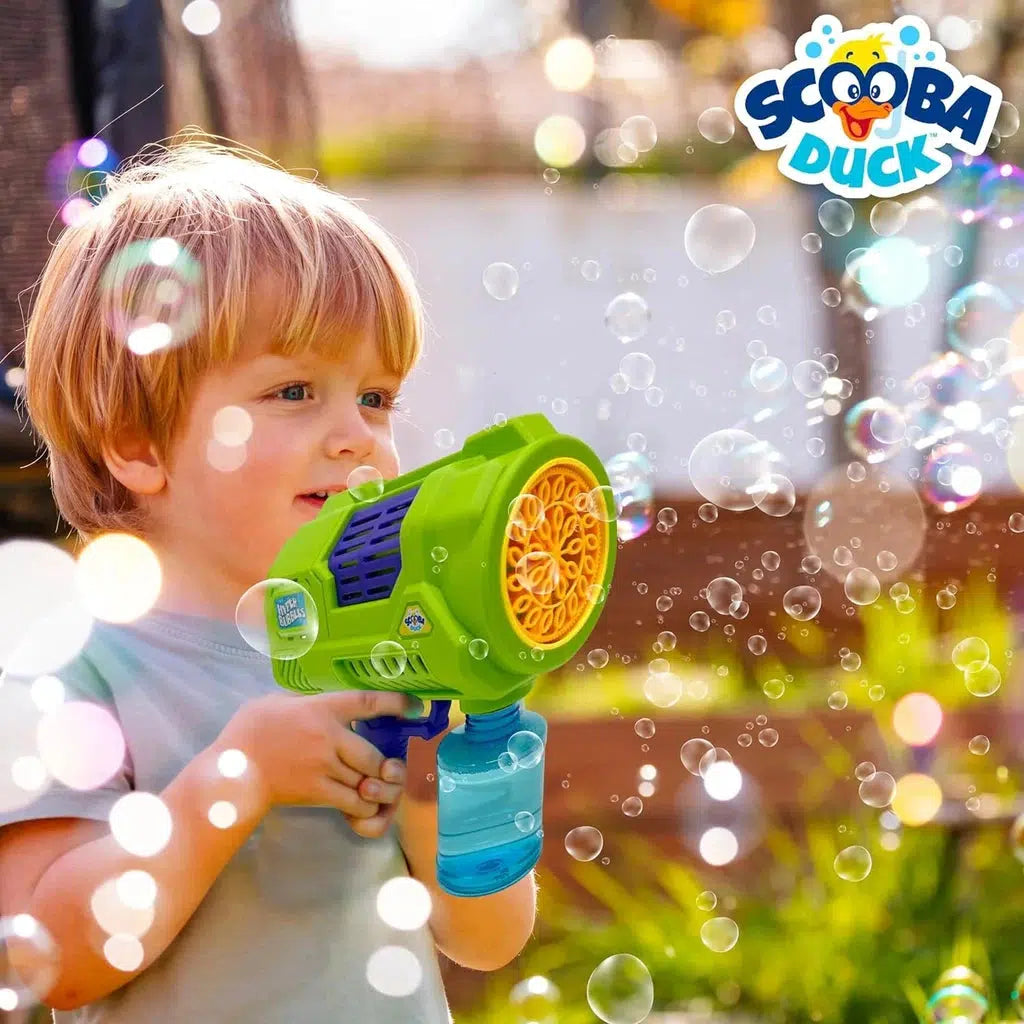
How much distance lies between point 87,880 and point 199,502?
1.12 feet

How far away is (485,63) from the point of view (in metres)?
4.14

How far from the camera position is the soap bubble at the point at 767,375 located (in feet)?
5.70

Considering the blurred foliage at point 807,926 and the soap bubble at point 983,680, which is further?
the soap bubble at point 983,680

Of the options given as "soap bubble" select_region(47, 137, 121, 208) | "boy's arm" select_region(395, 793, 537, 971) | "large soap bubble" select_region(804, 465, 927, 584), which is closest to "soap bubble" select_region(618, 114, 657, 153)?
"large soap bubble" select_region(804, 465, 927, 584)

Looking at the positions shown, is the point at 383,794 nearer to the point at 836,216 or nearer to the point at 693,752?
the point at 693,752

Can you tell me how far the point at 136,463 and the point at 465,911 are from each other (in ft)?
1.69

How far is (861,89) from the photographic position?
204cm

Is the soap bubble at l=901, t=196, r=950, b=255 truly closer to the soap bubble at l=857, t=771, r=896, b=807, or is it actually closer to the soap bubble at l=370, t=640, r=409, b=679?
the soap bubble at l=857, t=771, r=896, b=807

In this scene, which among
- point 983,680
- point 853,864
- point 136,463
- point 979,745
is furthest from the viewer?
point 983,680

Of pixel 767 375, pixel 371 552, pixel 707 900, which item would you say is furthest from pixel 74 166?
pixel 707 900

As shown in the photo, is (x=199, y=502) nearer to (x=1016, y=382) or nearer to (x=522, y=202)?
(x=1016, y=382)

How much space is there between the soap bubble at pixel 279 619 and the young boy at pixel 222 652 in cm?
4

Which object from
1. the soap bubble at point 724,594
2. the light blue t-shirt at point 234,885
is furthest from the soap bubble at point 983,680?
the light blue t-shirt at point 234,885

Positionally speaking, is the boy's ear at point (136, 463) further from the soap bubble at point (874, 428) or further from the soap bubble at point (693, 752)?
the soap bubble at point (693, 752)
